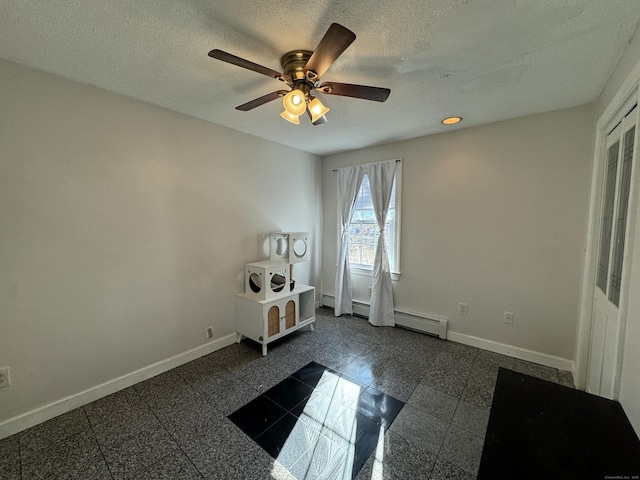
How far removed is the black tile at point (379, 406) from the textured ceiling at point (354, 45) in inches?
90.2

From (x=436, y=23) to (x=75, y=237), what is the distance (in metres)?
2.57

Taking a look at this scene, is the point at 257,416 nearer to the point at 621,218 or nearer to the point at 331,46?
the point at 331,46

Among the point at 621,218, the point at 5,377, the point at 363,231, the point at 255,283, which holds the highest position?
the point at 621,218

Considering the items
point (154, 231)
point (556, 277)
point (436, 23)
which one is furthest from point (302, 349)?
point (436, 23)

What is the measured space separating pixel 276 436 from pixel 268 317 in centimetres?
111

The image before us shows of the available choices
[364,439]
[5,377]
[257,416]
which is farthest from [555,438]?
[5,377]

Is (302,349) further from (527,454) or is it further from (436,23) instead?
(436,23)

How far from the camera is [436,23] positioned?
125 cm

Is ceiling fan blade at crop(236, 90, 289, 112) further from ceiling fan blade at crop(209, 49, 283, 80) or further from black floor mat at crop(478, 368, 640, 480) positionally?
black floor mat at crop(478, 368, 640, 480)

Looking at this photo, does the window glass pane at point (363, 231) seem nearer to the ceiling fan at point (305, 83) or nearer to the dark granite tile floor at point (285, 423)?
the dark granite tile floor at point (285, 423)

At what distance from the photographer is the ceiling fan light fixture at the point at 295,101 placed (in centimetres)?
142

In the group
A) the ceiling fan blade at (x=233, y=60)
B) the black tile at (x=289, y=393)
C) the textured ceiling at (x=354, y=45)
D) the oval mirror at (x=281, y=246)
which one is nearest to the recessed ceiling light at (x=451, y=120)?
the textured ceiling at (x=354, y=45)

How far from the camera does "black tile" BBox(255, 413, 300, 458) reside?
1525 mm

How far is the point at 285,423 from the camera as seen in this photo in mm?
1717
